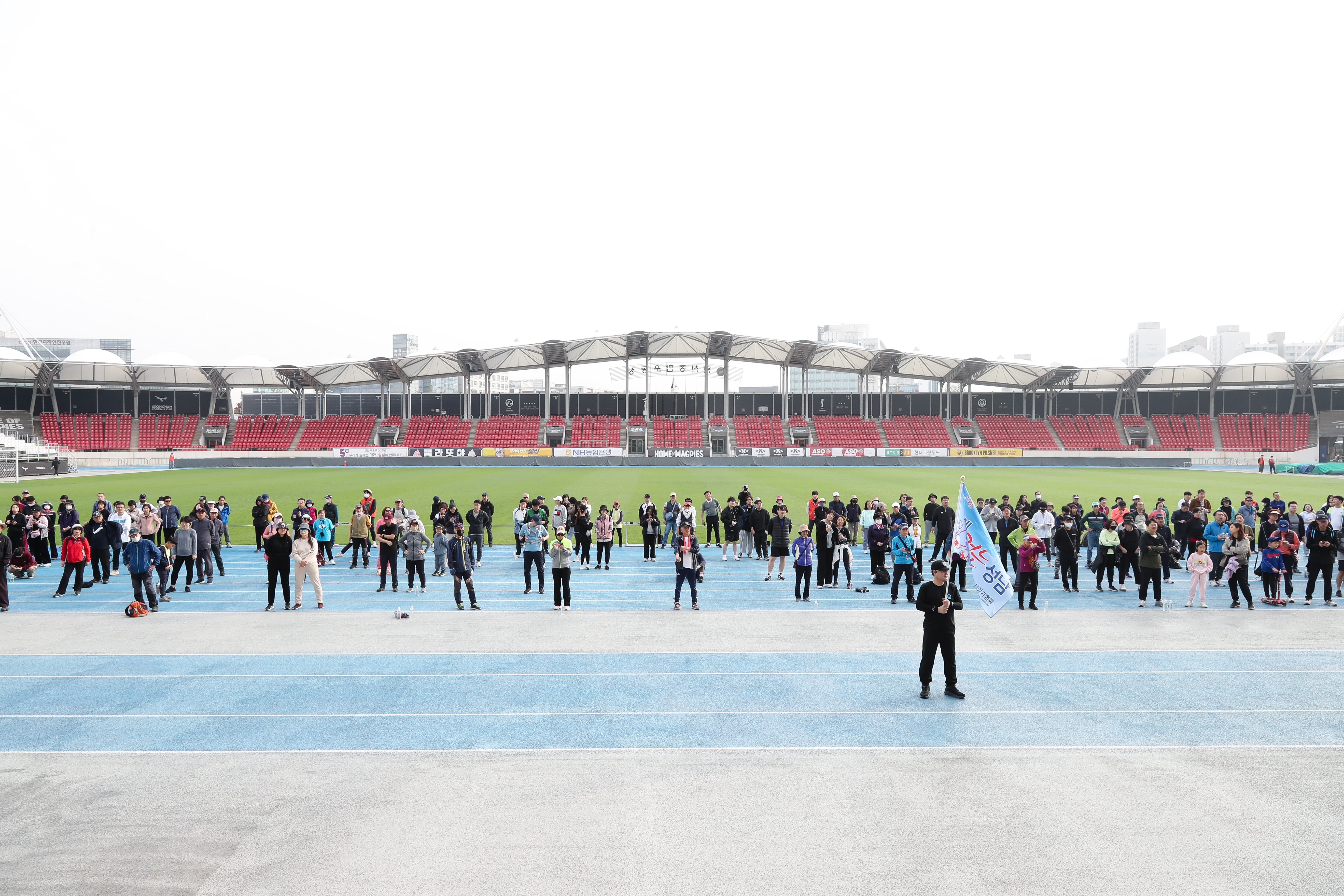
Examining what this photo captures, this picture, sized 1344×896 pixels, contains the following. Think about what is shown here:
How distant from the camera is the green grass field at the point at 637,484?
110 feet

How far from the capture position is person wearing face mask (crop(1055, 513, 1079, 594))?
606 inches

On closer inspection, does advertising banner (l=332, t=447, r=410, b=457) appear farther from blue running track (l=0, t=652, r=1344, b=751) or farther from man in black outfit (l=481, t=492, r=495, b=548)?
blue running track (l=0, t=652, r=1344, b=751)

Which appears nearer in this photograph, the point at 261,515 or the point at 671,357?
the point at 261,515

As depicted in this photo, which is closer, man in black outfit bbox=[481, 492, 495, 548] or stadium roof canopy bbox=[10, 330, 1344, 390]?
Answer: man in black outfit bbox=[481, 492, 495, 548]

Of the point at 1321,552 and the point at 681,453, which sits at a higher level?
the point at 681,453

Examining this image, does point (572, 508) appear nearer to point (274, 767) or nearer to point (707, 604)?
point (707, 604)

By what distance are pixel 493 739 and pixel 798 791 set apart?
328 cm

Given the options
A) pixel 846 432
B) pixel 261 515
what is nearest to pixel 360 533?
pixel 261 515

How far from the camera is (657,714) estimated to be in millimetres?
8570

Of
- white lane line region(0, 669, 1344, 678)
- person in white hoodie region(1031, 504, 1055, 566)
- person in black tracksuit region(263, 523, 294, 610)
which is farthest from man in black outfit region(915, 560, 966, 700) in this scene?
person in black tracksuit region(263, 523, 294, 610)

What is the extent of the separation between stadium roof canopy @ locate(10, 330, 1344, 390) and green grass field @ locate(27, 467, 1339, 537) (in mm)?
14367

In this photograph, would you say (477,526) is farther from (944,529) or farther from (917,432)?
(917,432)

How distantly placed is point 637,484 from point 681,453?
2169 cm

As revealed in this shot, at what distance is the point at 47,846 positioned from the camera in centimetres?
577
